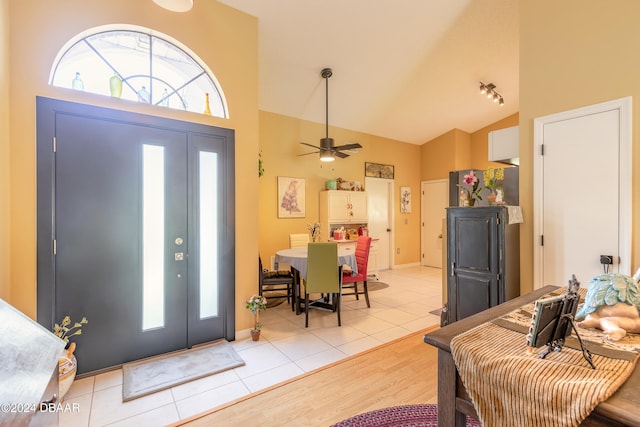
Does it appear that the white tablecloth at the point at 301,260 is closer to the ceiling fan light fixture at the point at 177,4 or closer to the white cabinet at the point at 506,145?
the white cabinet at the point at 506,145

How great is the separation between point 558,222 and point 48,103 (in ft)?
14.6

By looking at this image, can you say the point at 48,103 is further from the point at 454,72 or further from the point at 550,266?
the point at 454,72

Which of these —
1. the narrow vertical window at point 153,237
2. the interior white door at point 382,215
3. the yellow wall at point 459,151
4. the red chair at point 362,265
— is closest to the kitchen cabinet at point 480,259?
the red chair at point 362,265

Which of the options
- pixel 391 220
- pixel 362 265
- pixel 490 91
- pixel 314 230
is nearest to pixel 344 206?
pixel 314 230

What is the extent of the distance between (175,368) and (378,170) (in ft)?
18.2

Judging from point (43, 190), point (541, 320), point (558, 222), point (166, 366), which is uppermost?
point (43, 190)

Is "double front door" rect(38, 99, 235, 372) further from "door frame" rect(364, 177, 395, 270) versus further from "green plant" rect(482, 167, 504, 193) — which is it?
"door frame" rect(364, 177, 395, 270)

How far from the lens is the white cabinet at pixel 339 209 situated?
18.8 feet

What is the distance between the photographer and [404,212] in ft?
24.0

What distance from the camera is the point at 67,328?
7.72ft

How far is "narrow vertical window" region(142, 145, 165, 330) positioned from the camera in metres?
2.66

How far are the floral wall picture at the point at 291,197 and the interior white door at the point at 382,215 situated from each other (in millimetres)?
1797

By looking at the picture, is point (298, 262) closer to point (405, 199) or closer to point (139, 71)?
point (139, 71)

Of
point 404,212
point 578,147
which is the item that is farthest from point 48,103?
point 404,212
